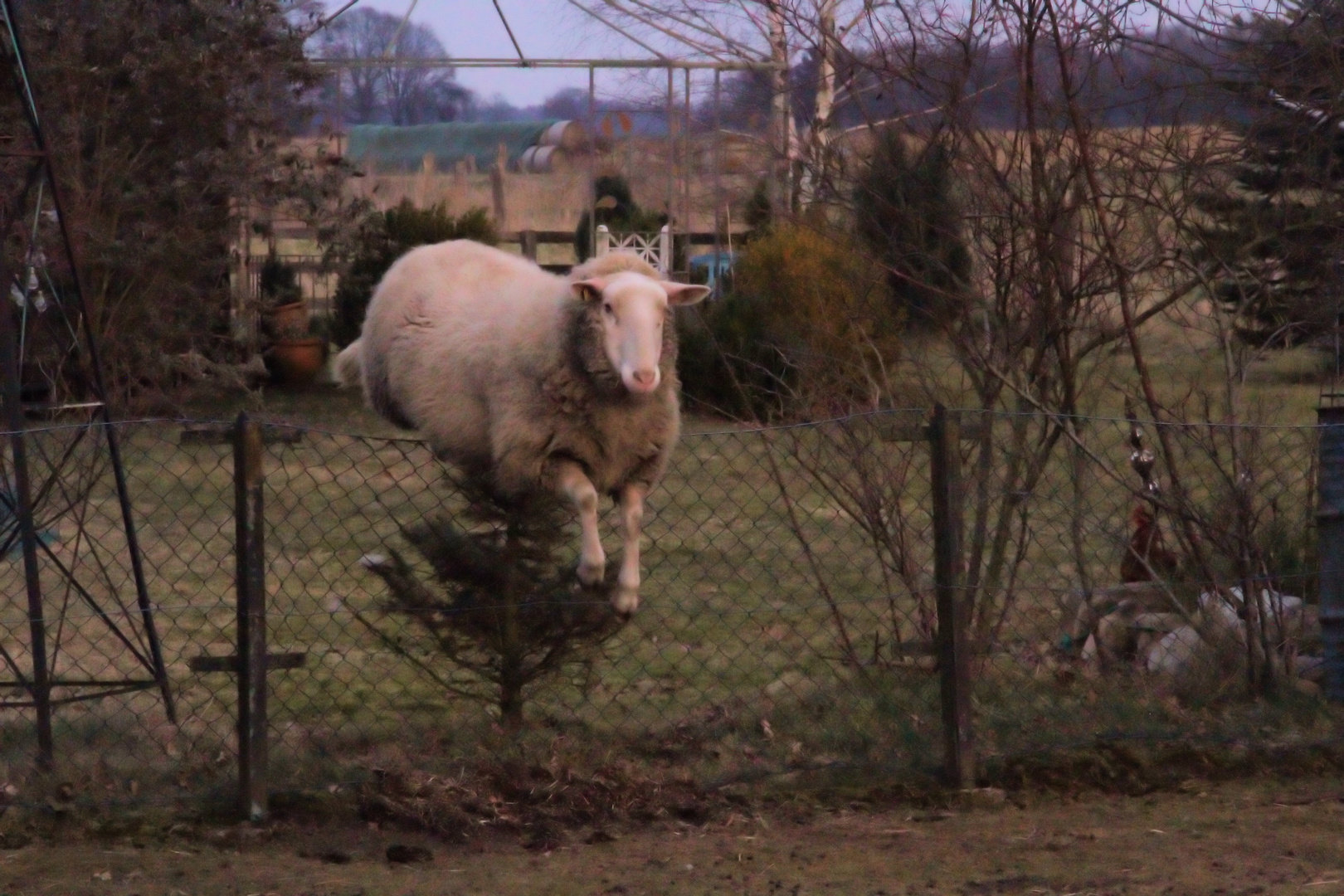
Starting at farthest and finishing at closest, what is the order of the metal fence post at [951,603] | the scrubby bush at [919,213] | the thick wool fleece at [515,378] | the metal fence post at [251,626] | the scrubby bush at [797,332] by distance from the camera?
the scrubby bush at [797,332]
the scrubby bush at [919,213]
the metal fence post at [951,603]
the thick wool fleece at [515,378]
the metal fence post at [251,626]

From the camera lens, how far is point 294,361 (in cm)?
1598

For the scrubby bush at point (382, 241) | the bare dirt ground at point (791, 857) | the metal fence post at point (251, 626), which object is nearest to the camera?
the bare dirt ground at point (791, 857)

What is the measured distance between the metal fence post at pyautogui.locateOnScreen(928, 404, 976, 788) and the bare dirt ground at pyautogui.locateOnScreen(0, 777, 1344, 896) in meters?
0.26

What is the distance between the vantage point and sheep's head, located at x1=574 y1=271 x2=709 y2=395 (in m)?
4.41

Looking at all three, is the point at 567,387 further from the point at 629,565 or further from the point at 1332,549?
the point at 1332,549

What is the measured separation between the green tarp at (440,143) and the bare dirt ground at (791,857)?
13245mm

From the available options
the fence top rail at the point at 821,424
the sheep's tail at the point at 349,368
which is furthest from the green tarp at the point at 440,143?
the fence top rail at the point at 821,424

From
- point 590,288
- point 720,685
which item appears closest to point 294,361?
point 720,685

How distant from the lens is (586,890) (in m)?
4.14

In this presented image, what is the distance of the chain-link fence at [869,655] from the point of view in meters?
5.09

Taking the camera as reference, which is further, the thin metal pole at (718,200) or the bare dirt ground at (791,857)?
the thin metal pole at (718,200)

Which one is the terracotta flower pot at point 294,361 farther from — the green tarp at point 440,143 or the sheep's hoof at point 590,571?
the sheep's hoof at point 590,571

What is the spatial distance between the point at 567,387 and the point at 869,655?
7.13 ft

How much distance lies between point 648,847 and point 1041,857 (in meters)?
1.15
